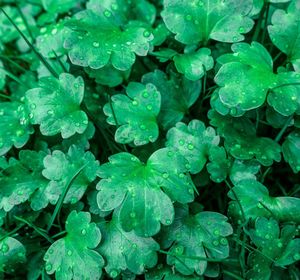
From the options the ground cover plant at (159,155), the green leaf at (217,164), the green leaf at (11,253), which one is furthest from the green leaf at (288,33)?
the green leaf at (11,253)

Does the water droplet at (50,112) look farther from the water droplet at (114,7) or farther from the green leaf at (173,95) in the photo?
the water droplet at (114,7)

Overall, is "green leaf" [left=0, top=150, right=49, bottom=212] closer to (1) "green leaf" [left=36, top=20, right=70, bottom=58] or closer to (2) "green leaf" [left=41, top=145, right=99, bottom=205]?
(2) "green leaf" [left=41, top=145, right=99, bottom=205]

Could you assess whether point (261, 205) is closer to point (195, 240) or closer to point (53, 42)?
point (195, 240)

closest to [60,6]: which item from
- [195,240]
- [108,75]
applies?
[108,75]

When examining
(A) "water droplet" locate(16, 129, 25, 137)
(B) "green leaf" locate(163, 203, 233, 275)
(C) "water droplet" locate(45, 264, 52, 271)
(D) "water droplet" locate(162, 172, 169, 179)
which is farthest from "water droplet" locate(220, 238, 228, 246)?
(A) "water droplet" locate(16, 129, 25, 137)

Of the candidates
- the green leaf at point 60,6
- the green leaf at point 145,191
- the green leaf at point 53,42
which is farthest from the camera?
the green leaf at point 60,6

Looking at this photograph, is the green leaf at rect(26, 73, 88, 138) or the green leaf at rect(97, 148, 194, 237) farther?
the green leaf at rect(26, 73, 88, 138)
